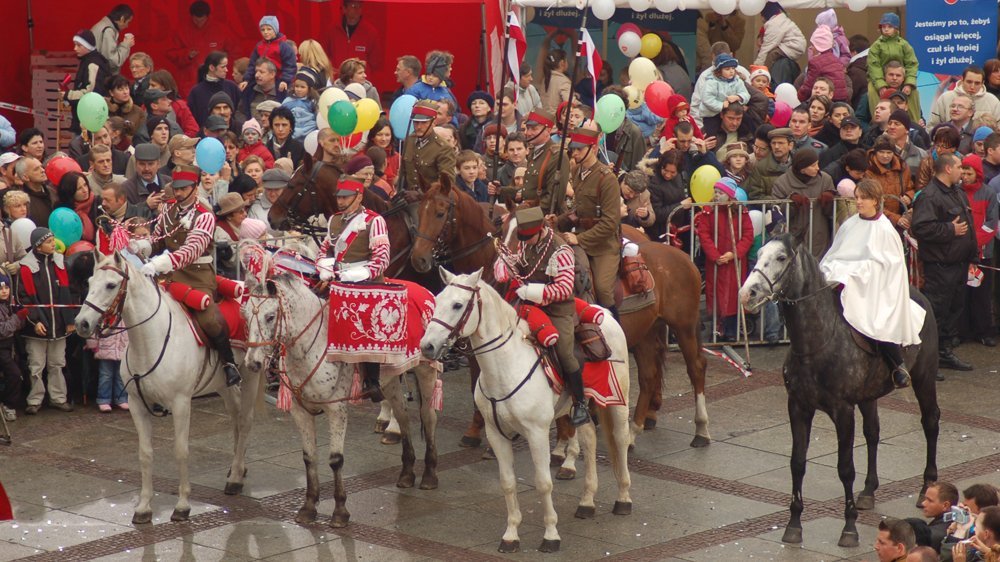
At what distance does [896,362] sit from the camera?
41.6 ft

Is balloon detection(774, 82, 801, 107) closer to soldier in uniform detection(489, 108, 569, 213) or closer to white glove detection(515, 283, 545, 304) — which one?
soldier in uniform detection(489, 108, 569, 213)

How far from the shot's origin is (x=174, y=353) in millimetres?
12820

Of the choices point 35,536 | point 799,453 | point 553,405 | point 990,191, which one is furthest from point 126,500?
point 990,191

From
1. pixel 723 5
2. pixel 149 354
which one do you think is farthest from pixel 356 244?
pixel 723 5

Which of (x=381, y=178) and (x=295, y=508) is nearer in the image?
(x=295, y=508)

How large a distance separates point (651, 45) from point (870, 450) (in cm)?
1216

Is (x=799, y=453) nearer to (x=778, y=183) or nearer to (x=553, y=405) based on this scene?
(x=553, y=405)

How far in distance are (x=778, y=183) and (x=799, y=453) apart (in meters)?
6.27

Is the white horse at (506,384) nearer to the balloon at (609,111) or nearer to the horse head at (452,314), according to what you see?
the horse head at (452,314)

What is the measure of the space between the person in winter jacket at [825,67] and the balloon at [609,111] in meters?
4.80

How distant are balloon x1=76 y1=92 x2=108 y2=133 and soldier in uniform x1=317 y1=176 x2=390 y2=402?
4.67 metres

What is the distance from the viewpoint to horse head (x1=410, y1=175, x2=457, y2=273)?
14141 millimetres

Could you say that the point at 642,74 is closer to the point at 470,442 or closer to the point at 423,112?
the point at 423,112

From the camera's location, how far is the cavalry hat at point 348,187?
13469 millimetres
